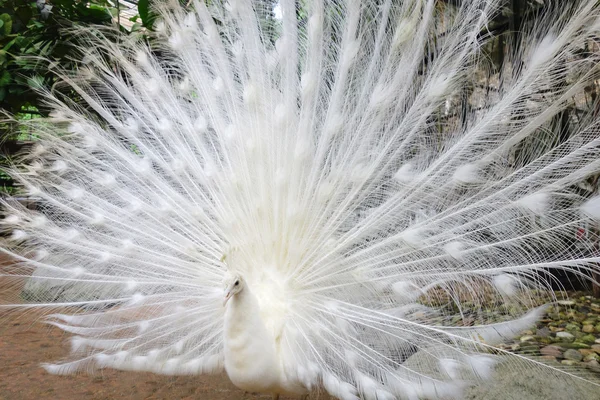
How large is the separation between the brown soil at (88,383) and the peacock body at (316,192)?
370 millimetres

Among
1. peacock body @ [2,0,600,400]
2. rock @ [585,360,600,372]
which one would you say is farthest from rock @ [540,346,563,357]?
peacock body @ [2,0,600,400]

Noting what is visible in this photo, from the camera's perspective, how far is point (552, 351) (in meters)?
2.65

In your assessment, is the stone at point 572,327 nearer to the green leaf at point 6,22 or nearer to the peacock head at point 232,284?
the peacock head at point 232,284

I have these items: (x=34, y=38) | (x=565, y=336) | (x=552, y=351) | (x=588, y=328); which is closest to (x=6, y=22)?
(x=34, y=38)

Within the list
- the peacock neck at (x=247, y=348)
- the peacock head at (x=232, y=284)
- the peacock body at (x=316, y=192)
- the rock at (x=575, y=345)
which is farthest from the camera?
the rock at (x=575, y=345)

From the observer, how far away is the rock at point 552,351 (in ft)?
8.49

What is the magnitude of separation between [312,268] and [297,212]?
11.8 inches

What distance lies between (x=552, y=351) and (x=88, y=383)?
9.51ft

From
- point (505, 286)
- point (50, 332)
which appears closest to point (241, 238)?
point (505, 286)

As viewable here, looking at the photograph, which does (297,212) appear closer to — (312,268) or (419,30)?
(312,268)

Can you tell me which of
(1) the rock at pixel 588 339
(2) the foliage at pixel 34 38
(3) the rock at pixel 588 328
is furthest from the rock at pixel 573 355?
(2) the foliage at pixel 34 38

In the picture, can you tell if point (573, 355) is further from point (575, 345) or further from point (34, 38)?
point (34, 38)

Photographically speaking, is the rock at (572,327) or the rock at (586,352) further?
the rock at (572,327)

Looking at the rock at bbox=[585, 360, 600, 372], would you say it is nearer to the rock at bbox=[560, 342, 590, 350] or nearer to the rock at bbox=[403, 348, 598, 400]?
the rock at bbox=[560, 342, 590, 350]
